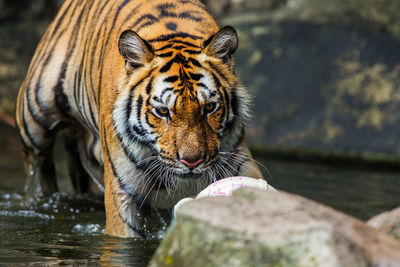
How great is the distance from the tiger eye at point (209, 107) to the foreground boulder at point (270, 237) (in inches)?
41.4

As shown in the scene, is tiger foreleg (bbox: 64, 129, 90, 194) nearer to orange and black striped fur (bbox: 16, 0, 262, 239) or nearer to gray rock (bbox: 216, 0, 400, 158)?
orange and black striped fur (bbox: 16, 0, 262, 239)

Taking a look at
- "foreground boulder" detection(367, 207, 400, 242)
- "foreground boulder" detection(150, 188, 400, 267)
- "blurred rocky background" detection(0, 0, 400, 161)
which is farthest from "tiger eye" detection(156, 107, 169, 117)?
"blurred rocky background" detection(0, 0, 400, 161)

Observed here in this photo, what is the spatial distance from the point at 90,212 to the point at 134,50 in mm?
1819

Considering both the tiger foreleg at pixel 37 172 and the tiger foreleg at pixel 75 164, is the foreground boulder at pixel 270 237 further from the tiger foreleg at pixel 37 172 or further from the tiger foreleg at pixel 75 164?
the tiger foreleg at pixel 75 164

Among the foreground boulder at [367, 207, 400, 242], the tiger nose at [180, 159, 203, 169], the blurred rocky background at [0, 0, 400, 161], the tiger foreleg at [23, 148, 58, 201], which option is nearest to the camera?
the foreground boulder at [367, 207, 400, 242]

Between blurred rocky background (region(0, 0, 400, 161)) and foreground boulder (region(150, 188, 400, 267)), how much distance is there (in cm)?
499

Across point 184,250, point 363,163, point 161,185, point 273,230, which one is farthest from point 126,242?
point 363,163

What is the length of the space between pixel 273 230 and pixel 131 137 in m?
1.58

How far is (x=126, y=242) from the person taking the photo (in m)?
3.68

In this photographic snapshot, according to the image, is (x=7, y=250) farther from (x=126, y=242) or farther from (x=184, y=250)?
(x=184, y=250)

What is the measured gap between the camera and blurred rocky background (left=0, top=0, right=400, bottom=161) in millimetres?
7434

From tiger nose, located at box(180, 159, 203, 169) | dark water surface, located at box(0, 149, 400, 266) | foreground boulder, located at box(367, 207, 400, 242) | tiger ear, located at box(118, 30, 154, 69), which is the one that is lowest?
dark water surface, located at box(0, 149, 400, 266)

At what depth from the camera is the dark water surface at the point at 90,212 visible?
11.2 ft

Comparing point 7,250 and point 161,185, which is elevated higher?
point 161,185
